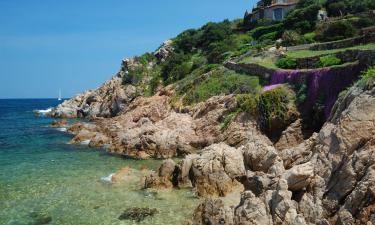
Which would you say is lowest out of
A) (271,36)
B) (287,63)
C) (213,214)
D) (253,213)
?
(213,214)

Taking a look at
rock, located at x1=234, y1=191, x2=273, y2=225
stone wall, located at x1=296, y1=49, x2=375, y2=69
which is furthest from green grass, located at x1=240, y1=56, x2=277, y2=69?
rock, located at x1=234, y1=191, x2=273, y2=225

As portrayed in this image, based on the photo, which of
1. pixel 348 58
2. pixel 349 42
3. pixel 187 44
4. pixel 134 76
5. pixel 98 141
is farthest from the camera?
pixel 187 44

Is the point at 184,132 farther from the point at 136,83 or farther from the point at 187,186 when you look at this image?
the point at 136,83

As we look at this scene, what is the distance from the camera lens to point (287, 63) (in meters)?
39.8

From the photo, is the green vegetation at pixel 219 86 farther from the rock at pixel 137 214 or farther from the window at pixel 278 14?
the window at pixel 278 14

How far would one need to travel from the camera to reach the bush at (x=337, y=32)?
48.3 m

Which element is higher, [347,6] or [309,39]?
[347,6]

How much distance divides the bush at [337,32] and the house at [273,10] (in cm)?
3066

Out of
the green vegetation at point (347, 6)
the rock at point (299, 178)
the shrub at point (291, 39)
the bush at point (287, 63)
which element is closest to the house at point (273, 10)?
the green vegetation at point (347, 6)

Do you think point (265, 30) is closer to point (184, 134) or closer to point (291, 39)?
point (291, 39)

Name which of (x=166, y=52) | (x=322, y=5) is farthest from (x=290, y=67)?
(x=166, y=52)

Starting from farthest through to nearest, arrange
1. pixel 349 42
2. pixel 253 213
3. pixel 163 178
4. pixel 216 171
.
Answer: pixel 349 42 → pixel 163 178 → pixel 216 171 → pixel 253 213

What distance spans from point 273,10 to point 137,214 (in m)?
71.6

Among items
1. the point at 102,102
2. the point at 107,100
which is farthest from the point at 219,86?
the point at 102,102
